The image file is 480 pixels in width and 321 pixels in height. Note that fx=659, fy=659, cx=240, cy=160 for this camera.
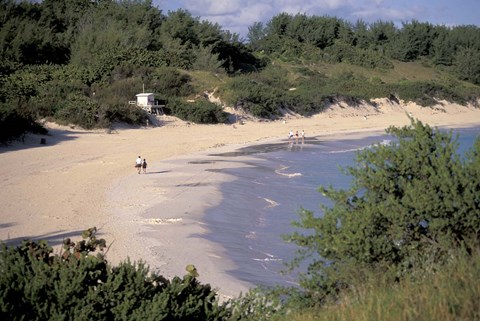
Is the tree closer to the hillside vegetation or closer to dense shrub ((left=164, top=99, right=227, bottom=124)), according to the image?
the hillside vegetation

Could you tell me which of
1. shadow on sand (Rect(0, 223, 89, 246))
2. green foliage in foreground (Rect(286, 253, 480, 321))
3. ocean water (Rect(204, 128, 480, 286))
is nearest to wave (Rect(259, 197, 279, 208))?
ocean water (Rect(204, 128, 480, 286))

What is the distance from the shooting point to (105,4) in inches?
2451

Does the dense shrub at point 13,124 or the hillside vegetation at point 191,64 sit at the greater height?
the hillside vegetation at point 191,64

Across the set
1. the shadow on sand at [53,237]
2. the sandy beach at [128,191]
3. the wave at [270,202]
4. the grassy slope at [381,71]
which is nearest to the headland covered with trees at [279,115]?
the grassy slope at [381,71]

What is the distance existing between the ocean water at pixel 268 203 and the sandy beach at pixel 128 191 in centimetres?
41

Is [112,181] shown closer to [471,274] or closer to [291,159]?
[291,159]

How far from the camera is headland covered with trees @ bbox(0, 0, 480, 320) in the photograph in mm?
5156

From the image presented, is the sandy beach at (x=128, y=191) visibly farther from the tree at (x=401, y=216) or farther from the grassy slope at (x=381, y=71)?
the grassy slope at (x=381, y=71)

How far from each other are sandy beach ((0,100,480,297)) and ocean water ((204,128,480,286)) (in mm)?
406

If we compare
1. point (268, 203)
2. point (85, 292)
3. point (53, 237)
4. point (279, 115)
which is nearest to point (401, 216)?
point (85, 292)

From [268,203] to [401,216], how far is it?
10.3 metres

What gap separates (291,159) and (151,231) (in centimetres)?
1429

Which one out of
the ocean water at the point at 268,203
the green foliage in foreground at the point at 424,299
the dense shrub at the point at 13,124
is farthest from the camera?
the dense shrub at the point at 13,124

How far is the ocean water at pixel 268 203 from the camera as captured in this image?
11.1 metres
